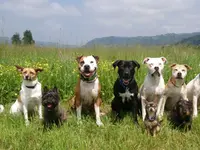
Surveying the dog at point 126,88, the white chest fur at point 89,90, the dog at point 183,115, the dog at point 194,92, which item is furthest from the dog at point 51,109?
the dog at point 194,92

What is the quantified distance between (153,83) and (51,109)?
1.98 metres

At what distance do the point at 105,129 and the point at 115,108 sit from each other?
113 centimetres

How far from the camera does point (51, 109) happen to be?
503 cm

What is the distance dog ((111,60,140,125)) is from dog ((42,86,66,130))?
1126mm

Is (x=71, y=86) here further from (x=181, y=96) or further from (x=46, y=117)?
(x=181, y=96)

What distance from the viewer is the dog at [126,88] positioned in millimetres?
5484

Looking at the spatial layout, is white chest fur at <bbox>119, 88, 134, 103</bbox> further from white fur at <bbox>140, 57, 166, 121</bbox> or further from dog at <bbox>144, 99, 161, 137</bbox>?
dog at <bbox>144, 99, 161, 137</bbox>

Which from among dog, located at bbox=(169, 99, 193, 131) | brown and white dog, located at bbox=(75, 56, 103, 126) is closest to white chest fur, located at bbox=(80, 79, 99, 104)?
brown and white dog, located at bbox=(75, 56, 103, 126)

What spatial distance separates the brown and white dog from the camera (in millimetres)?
5465

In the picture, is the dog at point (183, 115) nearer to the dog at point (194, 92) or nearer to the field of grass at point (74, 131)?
the field of grass at point (74, 131)

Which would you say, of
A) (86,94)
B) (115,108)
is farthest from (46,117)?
(115,108)

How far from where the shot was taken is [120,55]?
10.5 m

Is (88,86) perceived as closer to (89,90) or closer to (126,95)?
(89,90)

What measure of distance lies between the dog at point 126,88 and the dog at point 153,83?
18 centimetres
